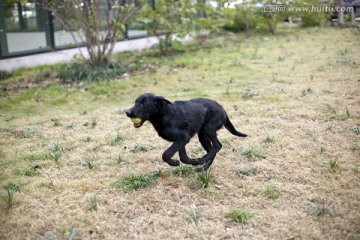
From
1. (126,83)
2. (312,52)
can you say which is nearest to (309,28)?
(312,52)

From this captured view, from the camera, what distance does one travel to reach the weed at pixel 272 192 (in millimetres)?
3875

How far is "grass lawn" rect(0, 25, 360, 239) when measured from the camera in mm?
3436

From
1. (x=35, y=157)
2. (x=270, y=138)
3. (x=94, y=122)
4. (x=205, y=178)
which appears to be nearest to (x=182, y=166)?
(x=205, y=178)

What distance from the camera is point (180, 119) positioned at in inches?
168

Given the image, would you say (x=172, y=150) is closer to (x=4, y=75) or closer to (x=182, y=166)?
(x=182, y=166)

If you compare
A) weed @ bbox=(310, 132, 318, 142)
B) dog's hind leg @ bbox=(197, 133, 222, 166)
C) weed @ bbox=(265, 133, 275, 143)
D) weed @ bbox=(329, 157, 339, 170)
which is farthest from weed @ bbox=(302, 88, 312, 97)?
dog's hind leg @ bbox=(197, 133, 222, 166)

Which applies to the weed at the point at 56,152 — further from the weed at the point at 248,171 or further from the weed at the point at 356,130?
the weed at the point at 356,130

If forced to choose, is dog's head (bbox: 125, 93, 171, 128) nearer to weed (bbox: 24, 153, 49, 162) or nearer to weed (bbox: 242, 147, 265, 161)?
weed (bbox: 242, 147, 265, 161)

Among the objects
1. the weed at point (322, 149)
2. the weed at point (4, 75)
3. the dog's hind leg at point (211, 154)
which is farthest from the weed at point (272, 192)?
the weed at point (4, 75)

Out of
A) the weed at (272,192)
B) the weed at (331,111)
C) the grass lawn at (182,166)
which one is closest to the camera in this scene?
the grass lawn at (182,166)

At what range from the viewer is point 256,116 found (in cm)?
659

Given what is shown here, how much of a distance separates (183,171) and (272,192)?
3.74ft

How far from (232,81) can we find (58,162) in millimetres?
5353

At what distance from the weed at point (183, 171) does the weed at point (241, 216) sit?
109cm
